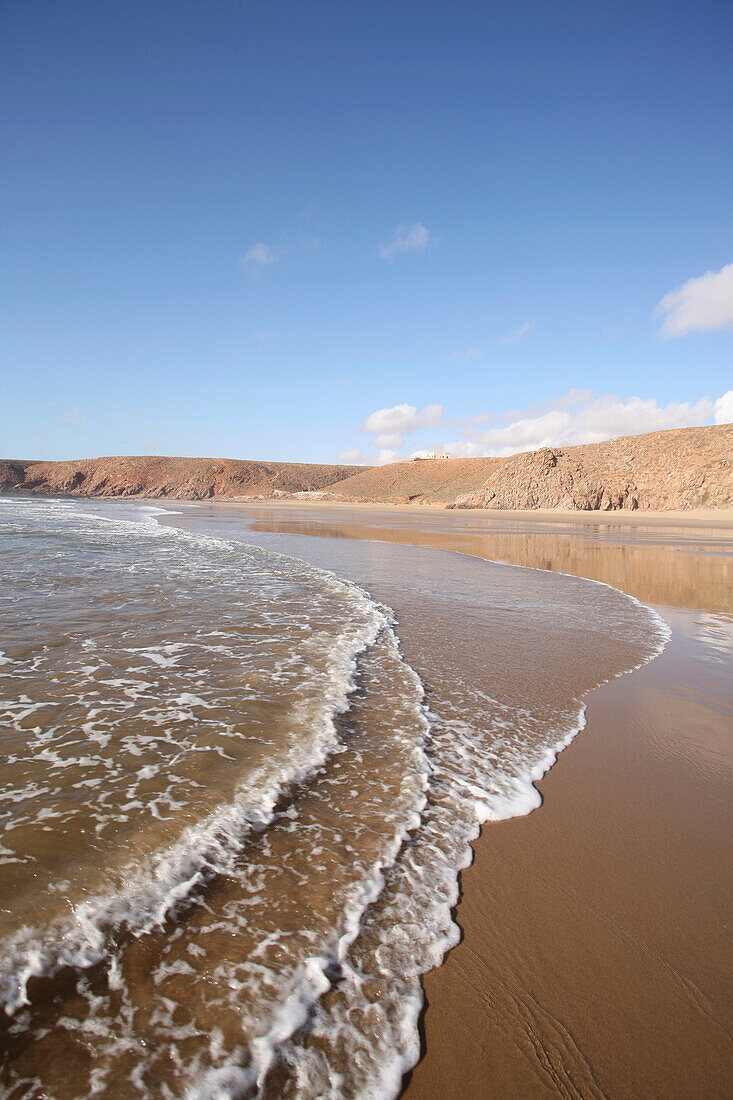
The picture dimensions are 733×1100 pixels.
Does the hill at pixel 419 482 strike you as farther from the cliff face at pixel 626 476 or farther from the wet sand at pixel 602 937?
the wet sand at pixel 602 937

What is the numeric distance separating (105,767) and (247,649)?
108 inches

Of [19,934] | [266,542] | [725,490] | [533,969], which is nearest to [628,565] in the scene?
[266,542]

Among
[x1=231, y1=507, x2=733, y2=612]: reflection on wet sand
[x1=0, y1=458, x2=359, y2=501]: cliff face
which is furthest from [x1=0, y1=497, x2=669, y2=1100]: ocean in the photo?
[x1=0, y1=458, x2=359, y2=501]: cliff face

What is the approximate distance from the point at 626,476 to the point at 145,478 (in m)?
101

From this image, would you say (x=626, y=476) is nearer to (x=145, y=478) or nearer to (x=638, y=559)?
(x=638, y=559)

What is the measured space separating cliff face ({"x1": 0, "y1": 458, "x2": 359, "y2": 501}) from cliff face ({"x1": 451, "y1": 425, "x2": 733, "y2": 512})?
63262 millimetres

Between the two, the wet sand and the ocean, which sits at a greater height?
the ocean

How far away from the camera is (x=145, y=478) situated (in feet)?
391

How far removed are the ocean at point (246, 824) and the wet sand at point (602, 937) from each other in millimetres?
147

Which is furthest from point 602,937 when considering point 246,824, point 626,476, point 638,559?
point 626,476

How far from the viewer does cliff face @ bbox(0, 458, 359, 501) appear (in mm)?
115938

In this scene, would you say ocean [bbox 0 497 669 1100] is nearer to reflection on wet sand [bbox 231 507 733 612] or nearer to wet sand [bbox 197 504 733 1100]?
wet sand [bbox 197 504 733 1100]

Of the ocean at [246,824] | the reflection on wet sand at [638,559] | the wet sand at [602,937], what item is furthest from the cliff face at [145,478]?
the wet sand at [602,937]

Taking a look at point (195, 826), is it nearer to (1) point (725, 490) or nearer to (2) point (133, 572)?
(2) point (133, 572)
